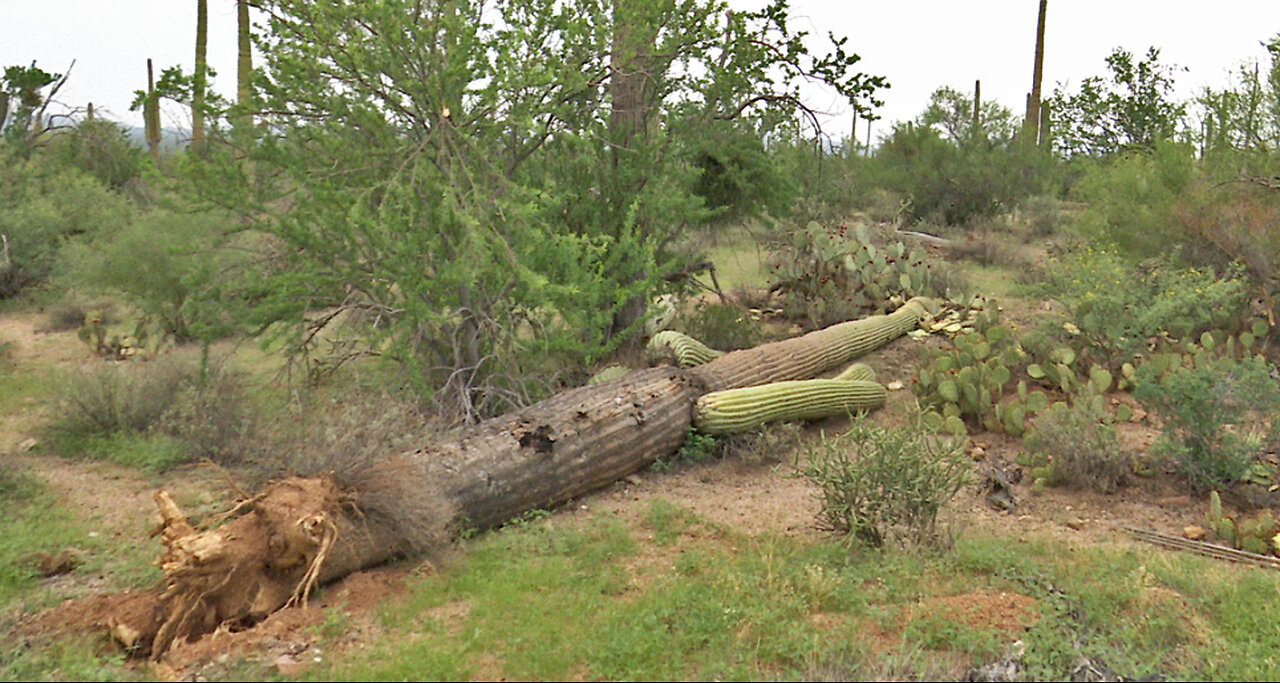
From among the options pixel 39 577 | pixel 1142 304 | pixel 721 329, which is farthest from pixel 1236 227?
pixel 39 577

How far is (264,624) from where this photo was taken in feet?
14.0

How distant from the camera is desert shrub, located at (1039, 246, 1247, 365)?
28.7 feet

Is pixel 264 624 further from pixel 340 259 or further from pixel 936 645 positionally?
pixel 340 259

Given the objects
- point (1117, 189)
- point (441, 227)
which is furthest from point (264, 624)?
point (1117, 189)

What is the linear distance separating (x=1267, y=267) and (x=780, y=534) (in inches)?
280

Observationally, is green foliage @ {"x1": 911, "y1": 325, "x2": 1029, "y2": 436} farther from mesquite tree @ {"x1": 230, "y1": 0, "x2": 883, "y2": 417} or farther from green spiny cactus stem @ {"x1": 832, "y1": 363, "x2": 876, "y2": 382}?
mesquite tree @ {"x1": 230, "y1": 0, "x2": 883, "y2": 417}

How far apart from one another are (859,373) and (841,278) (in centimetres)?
298

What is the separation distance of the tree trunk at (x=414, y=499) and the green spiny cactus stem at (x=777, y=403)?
16 cm

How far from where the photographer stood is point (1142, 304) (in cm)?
919

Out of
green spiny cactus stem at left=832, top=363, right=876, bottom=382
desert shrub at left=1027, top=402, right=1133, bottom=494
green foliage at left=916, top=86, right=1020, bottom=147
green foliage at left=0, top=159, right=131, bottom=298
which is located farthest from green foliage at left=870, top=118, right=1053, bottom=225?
green foliage at left=0, top=159, right=131, bottom=298

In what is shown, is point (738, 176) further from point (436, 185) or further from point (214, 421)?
point (214, 421)

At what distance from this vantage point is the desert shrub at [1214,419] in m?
6.42

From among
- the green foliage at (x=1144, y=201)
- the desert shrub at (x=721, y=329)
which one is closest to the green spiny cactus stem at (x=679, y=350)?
the desert shrub at (x=721, y=329)

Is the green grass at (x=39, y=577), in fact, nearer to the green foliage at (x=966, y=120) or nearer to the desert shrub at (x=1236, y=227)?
the desert shrub at (x=1236, y=227)
